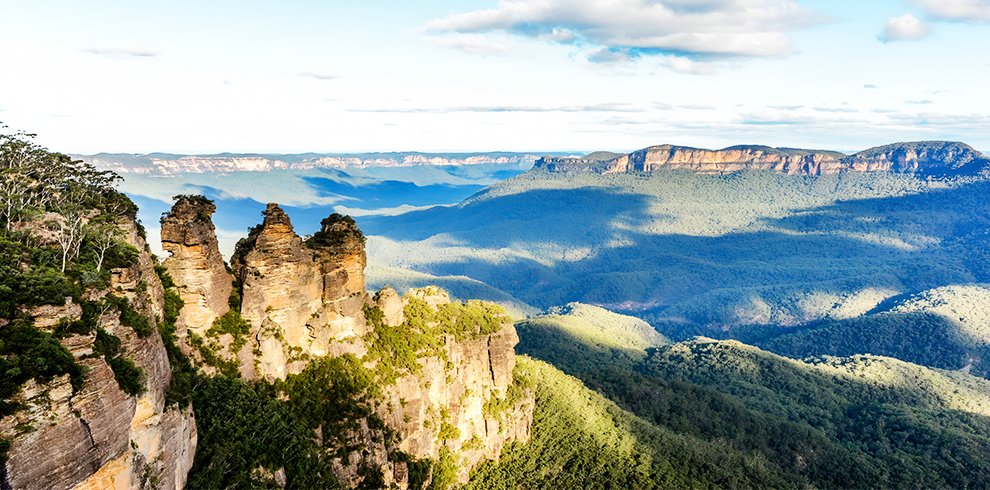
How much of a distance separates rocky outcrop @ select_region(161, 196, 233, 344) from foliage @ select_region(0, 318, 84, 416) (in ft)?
49.4

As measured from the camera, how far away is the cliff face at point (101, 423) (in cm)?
1936

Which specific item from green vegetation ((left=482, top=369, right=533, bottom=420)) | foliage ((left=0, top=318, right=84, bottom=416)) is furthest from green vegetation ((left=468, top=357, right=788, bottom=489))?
foliage ((left=0, top=318, right=84, bottom=416))

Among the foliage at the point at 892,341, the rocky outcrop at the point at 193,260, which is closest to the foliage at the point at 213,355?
the rocky outcrop at the point at 193,260

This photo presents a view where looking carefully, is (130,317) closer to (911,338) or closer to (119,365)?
(119,365)

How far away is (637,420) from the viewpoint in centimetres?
6888

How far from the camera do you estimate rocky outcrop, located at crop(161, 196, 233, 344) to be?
1431 inches

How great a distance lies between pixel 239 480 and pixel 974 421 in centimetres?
11694

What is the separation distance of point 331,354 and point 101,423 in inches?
914

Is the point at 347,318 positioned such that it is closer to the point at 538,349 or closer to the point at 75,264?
the point at 75,264

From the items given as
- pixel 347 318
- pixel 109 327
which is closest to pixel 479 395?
pixel 347 318

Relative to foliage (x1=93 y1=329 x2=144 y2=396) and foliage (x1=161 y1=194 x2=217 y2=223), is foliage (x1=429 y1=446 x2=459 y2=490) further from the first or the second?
foliage (x1=93 y1=329 x2=144 y2=396)

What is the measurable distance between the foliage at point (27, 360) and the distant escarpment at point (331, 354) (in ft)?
38.9

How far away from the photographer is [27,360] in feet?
64.1

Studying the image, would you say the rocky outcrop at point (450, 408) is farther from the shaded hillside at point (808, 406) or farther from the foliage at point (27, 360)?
the shaded hillside at point (808, 406)
